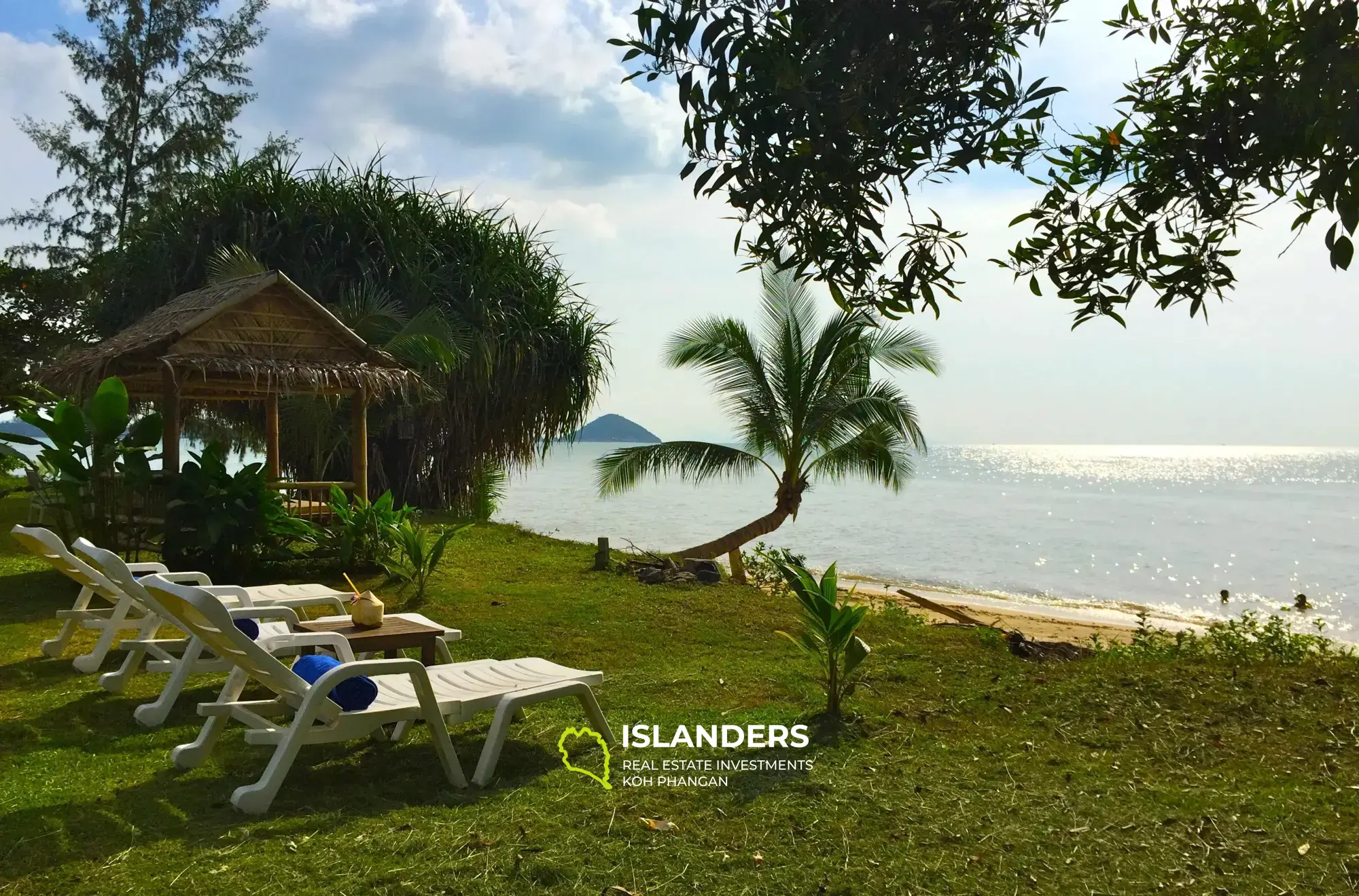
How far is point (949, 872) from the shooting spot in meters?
3.17

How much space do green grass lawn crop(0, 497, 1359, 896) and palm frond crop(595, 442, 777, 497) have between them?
775 centimetres

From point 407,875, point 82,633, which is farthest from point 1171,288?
point 82,633

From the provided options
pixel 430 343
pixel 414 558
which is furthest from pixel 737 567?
pixel 430 343

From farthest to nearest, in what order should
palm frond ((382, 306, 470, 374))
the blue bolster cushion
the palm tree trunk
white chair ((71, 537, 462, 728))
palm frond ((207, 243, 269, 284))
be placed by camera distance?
palm frond ((207, 243, 269, 284))
the palm tree trunk
palm frond ((382, 306, 470, 374))
white chair ((71, 537, 462, 728))
the blue bolster cushion

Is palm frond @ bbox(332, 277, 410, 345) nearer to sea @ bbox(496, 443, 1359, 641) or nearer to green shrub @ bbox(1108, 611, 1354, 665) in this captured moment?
sea @ bbox(496, 443, 1359, 641)

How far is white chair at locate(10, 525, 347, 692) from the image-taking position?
17.4 ft

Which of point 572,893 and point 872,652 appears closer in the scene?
point 572,893

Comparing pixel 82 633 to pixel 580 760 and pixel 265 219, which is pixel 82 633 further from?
pixel 265 219

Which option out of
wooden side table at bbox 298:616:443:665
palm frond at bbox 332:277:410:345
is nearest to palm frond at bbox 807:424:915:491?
palm frond at bbox 332:277:410:345

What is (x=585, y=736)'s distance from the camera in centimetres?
459

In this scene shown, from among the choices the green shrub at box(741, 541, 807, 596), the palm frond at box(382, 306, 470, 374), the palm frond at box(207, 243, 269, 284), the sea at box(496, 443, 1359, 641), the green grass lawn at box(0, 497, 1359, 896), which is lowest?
the sea at box(496, 443, 1359, 641)

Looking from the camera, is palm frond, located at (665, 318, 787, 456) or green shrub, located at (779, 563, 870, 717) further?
palm frond, located at (665, 318, 787, 456)

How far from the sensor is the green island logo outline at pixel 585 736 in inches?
159

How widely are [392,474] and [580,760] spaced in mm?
15998
